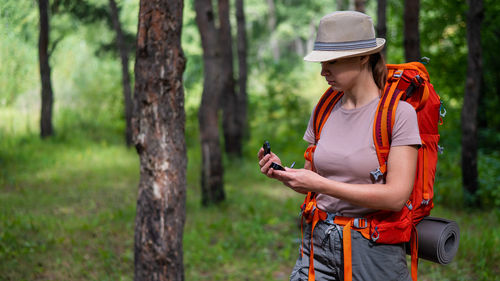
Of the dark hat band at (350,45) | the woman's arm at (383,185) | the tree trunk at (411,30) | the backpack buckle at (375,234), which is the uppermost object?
the tree trunk at (411,30)

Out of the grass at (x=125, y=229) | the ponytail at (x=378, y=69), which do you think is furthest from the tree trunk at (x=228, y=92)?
the ponytail at (x=378, y=69)

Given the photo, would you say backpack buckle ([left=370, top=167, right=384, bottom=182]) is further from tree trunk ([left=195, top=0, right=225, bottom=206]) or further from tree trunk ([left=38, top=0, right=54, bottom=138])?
tree trunk ([left=38, top=0, right=54, bottom=138])

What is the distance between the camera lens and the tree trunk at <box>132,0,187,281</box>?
426 centimetres

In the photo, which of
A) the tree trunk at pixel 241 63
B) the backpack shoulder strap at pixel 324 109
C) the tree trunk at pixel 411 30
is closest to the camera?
the backpack shoulder strap at pixel 324 109

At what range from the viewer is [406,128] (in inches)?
84.0

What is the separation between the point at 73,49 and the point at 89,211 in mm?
12340

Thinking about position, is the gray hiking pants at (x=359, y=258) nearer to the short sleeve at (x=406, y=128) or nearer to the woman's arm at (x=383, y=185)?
the woman's arm at (x=383, y=185)

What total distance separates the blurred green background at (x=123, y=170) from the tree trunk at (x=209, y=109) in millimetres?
379

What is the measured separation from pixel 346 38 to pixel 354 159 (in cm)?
56

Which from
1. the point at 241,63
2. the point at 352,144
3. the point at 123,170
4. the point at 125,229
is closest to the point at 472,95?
the point at 125,229

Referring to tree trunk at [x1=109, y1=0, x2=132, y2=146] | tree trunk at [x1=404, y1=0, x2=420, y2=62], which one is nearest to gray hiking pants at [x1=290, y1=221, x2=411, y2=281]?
tree trunk at [x1=404, y1=0, x2=420, y2=62]

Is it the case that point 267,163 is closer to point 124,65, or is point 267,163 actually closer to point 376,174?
point 376,174

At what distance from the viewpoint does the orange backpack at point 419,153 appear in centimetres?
221

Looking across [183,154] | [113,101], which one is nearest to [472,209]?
[183,154]
